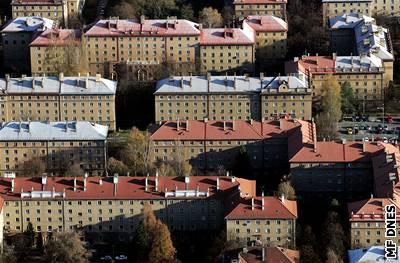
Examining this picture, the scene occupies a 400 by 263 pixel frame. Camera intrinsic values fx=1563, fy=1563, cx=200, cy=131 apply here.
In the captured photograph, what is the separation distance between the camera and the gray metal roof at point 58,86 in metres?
136

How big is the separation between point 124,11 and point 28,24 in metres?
10.5

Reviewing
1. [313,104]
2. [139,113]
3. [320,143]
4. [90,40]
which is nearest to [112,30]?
[90,40]

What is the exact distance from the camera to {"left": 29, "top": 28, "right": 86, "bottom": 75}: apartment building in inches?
5714

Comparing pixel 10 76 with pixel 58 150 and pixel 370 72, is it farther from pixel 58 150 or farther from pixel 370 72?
pixel 370 72

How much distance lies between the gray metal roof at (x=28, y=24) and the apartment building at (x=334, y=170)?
38.1m

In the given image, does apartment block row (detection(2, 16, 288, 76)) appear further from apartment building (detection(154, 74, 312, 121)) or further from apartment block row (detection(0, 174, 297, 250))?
apartment block row (detection(0, 174, 297, 250))

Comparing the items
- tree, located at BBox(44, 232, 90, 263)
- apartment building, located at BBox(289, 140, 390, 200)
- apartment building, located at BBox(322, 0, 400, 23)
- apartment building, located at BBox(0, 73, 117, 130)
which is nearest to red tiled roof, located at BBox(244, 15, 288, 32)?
apartment building, located at BBox(322, 0, 400, 23)

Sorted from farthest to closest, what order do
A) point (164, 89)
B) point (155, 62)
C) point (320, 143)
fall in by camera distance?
1. point (155, 62)
2. point (164, 89)
3. point (320, 143)

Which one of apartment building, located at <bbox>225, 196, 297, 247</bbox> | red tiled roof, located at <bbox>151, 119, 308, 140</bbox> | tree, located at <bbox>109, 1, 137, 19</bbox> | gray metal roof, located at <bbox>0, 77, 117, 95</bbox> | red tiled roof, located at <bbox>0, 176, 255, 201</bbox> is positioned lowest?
apartment building, located at <bbox>225, 196, 297, 247</bbox>

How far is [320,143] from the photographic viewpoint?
123 m

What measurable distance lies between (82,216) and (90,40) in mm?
34436

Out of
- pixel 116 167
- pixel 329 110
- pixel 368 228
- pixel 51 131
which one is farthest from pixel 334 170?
pixel 51 131

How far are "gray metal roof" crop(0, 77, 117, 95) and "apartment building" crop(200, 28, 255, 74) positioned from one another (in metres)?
12.8

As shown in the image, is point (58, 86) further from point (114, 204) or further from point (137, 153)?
point (114, 204)
